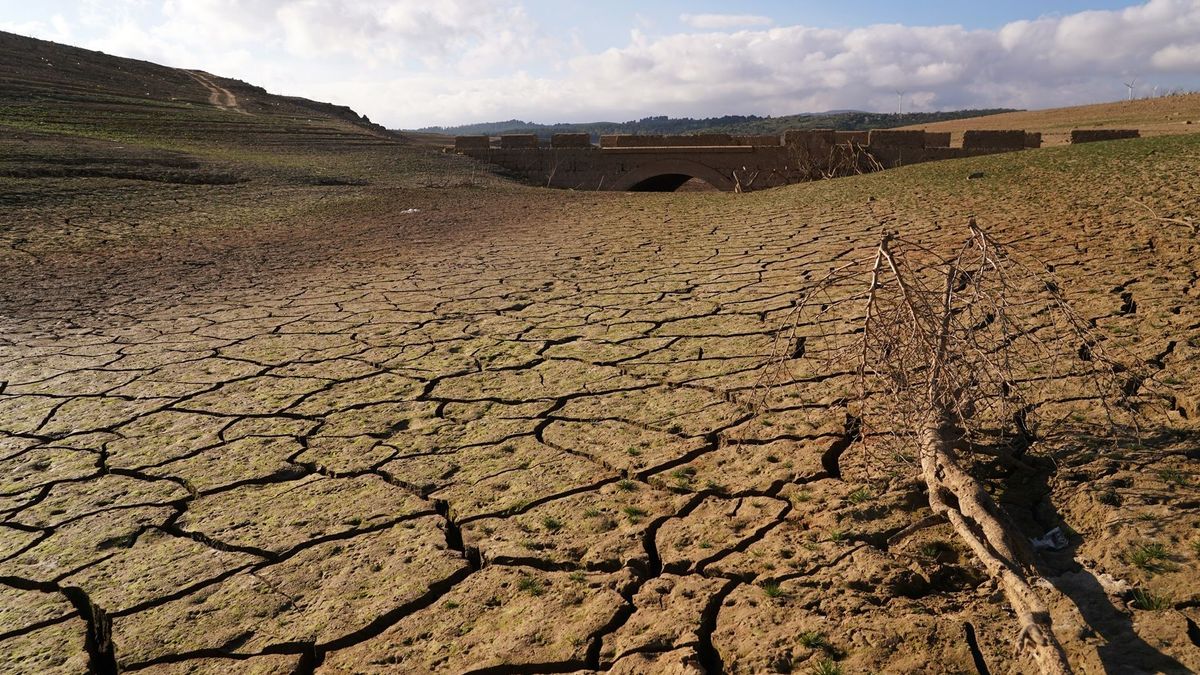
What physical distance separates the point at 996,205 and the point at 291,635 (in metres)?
6.11

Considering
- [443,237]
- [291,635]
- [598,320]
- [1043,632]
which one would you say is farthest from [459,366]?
[443,237]

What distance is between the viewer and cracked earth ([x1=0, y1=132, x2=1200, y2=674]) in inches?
68.3

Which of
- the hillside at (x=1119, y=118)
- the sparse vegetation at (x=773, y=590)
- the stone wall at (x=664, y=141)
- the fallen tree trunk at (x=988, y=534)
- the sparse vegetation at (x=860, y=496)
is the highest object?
the hillside at (x=1119, y=118)

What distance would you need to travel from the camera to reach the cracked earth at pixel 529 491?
173cm

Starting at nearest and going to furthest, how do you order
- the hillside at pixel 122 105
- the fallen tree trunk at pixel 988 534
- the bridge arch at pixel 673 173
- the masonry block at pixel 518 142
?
1. the fallen tree trunk at pixel 988 534
2. the bridge arch at pixel 673 173
3. the hillside at pixel 122 105
4. the masonry block at pixel 518 142

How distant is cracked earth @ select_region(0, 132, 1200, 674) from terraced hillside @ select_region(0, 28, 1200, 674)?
0.01 m

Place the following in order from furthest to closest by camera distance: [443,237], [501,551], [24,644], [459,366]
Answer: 1. [443,237]
2. [459,366]
3. [501,551]
4. [24,644]

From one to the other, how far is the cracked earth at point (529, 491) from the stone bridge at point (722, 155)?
19.7 feet

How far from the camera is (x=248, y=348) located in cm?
415

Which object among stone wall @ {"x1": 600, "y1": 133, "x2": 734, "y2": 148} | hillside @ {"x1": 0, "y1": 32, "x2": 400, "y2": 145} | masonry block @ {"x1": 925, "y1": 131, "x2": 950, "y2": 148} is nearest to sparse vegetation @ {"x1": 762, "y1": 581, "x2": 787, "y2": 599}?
masonry block @ {"x1": 925, "y1": 131, "x2": 950, "y2": 148}

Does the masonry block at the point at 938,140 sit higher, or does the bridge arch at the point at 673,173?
the masonry block at the point at 938,140

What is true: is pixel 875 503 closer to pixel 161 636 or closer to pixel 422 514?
pixel 422 514

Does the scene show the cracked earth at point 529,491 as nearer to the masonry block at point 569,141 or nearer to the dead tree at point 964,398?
the dead tree at point 964,398

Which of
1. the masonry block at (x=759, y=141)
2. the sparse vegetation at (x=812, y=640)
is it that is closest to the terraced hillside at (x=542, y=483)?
the sparse vegetation at (x=812, y=640)
